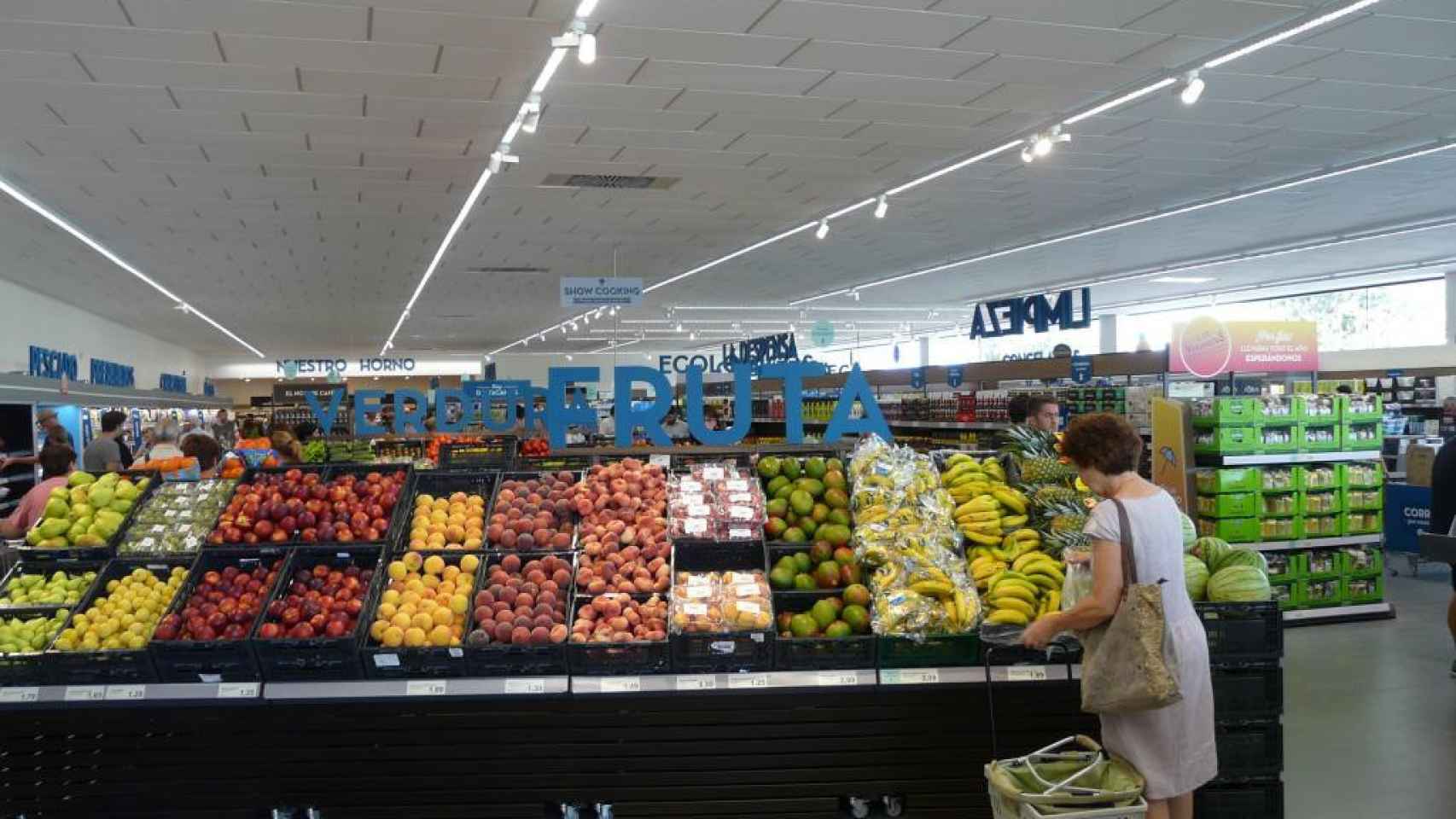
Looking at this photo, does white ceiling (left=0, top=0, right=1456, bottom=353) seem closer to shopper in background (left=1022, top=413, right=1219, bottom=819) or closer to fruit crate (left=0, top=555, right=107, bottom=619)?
fruit crate (left=0, top=555, right=107, bottom=619)

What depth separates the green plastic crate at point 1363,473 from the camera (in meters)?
8.05

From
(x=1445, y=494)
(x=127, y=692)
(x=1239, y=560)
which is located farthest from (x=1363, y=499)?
(x=127, y=692)

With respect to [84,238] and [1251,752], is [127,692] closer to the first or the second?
[1251,752]

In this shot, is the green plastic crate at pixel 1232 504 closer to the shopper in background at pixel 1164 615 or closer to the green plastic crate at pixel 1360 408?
the green plastic crate at pixel 1360 408

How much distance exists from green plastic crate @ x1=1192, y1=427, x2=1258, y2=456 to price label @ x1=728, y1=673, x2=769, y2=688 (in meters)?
5.46

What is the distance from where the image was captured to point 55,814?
361 centimetres

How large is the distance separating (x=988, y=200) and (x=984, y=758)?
8.14 m

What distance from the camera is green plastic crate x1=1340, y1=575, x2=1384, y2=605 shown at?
800cm

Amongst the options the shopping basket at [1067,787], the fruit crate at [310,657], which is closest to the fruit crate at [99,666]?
the fruit crate at [310,657]

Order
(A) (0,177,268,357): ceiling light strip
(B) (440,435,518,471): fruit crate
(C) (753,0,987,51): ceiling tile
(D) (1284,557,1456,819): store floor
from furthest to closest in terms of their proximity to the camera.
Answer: (A) (0,177,268,357): ceiling light strip < (B) (440,435,518,471): fruit crate < (C) (753,0,987,51): ceiling tile < (D) (1284,557,1456,819): store floor

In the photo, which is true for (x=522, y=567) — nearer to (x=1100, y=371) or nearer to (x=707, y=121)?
(x=707, y=121)

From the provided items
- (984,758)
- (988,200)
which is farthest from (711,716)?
(988,200)

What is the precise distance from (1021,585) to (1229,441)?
4.74 metres

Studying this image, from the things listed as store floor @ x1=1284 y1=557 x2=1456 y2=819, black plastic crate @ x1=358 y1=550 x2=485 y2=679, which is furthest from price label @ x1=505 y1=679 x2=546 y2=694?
store floor @ x1=1284 y1=557 x2=1456 y2=819
